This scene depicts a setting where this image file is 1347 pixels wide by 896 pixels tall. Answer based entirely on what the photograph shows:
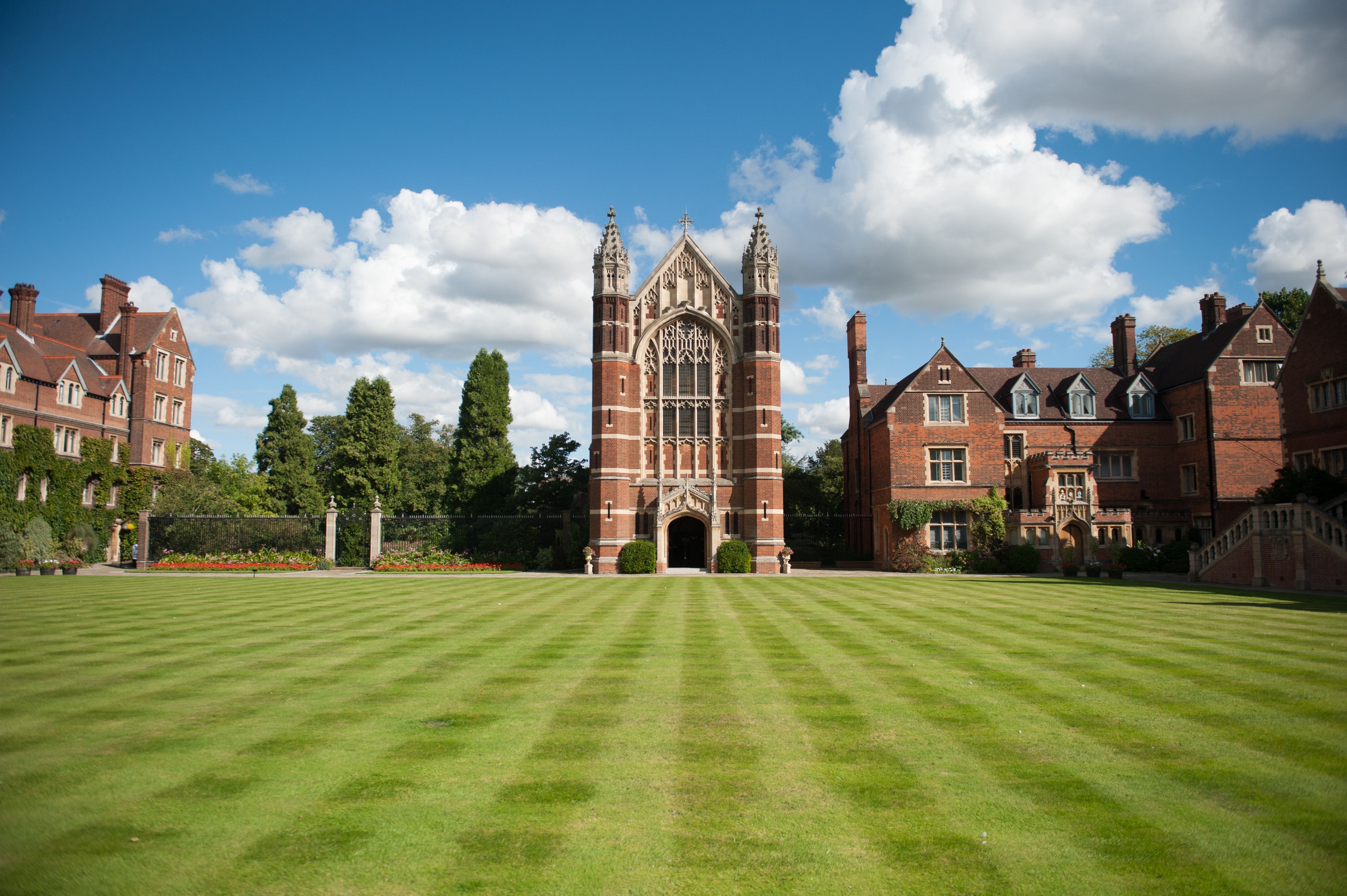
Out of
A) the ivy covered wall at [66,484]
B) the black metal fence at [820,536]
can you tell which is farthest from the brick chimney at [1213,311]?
the ivy covered wall at [66,484]

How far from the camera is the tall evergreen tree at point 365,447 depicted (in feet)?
166

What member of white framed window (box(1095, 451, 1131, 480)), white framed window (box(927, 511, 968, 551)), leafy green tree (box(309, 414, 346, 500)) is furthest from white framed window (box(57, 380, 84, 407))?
white framed window (box(1095, 451, 1131, 480))

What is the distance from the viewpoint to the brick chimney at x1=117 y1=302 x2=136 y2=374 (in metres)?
48.2

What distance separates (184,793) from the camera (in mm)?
6367

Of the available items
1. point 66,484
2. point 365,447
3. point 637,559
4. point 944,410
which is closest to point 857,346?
point 944,410

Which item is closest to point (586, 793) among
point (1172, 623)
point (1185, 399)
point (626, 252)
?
point (1172, 623)

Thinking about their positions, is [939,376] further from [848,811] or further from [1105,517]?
[848,811]

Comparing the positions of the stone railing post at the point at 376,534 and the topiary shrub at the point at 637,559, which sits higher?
the stone railing post at the point at 376,534

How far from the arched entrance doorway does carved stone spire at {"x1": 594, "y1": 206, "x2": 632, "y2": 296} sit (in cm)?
1342

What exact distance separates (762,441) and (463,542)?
1812 centimetres

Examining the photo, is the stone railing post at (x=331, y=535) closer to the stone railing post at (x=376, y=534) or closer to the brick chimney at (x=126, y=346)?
the stone railing post at (x=376, y=534)

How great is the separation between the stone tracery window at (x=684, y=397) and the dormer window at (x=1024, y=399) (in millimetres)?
16792

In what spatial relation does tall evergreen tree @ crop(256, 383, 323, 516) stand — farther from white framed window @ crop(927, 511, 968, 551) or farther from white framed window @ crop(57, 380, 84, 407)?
white framed window @ crop(927, 511, 968, 551)

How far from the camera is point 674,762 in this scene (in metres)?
7.19
